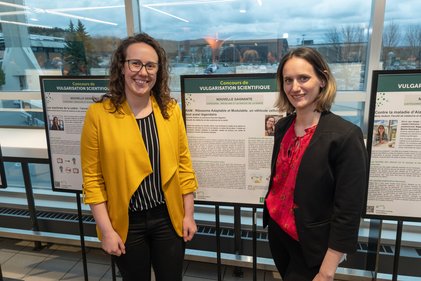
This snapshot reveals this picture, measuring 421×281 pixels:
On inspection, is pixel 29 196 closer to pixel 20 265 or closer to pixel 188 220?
pixel 20 265

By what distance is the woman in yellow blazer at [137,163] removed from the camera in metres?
1.29

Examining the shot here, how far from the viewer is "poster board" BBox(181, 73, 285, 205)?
5.07 feet

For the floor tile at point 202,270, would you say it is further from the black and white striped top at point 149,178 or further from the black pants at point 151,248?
the black and white striped top at point 149,178

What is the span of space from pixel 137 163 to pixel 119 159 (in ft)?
0.25

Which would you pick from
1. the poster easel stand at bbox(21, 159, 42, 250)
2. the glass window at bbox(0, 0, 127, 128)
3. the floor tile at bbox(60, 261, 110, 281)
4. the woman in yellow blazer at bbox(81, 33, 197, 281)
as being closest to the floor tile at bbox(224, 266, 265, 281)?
the floor tile at bbox(60, 261, 110, 281)

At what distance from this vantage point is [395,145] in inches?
Result: 55.2

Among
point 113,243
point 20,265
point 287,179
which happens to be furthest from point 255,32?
point 20,265

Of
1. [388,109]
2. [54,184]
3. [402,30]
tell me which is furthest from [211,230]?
[402,30]

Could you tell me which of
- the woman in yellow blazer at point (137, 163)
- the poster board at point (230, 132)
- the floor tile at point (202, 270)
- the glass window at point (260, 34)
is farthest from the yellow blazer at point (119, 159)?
the floor tile at point (202, 270)

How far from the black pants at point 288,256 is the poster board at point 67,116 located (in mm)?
1218

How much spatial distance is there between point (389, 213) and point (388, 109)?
51 cm

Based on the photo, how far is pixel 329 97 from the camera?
110 centimetres

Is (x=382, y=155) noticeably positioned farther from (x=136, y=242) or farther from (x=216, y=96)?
(x=136, y=242)

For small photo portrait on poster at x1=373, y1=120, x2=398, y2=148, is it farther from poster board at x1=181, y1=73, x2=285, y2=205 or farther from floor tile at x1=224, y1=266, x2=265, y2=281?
floor tile at x1=224, y1=266, x2=265, y2=281
